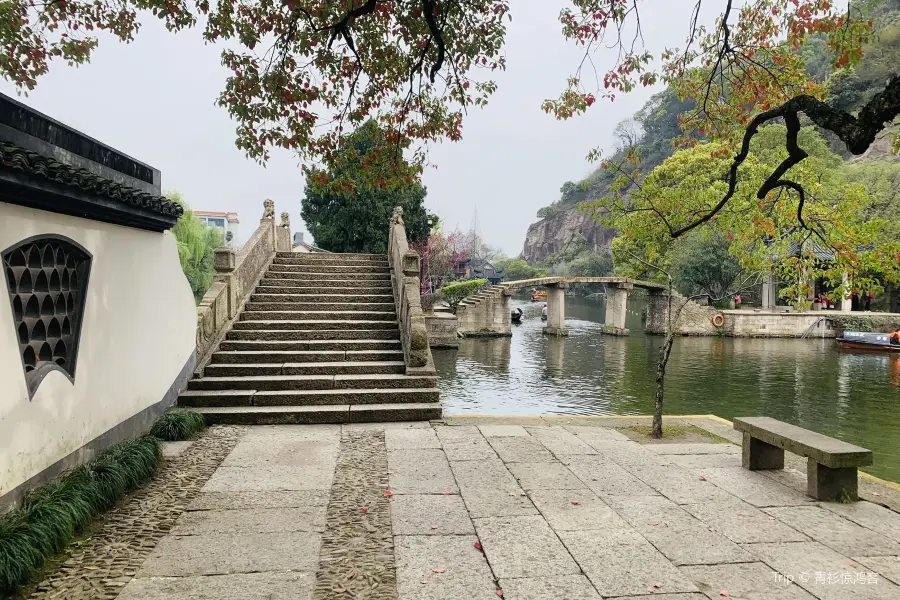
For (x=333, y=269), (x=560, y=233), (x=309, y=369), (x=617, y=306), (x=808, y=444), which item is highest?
(x=560, y=233)

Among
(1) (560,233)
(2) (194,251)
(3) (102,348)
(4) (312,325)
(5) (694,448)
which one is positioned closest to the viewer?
(3) (102,348)

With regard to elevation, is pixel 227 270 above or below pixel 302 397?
above

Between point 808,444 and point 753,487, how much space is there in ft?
1.99

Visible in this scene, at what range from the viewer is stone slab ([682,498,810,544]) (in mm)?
3758

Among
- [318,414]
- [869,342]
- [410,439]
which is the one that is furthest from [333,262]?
[869,342]

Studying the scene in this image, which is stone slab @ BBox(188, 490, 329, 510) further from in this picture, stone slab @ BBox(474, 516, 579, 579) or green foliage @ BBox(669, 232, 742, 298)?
green foliage @ BBox(669, 232, 742, 298)

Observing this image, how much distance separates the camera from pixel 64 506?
144 inches

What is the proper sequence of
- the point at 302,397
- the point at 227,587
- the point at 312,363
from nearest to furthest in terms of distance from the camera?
the point at 227,587 → the point at 302,397 → the point at 312,363

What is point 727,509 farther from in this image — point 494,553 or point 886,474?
point 886,474

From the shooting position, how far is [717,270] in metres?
31.0

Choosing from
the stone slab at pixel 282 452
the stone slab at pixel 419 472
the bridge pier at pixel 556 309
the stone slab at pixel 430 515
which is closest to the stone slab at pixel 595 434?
the stone slab at pixel 419 472

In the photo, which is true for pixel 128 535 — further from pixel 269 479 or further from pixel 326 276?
pixel 326 276

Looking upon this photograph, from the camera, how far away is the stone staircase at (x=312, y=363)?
7242 millimetres

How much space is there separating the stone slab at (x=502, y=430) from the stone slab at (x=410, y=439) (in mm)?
Answer: 659
